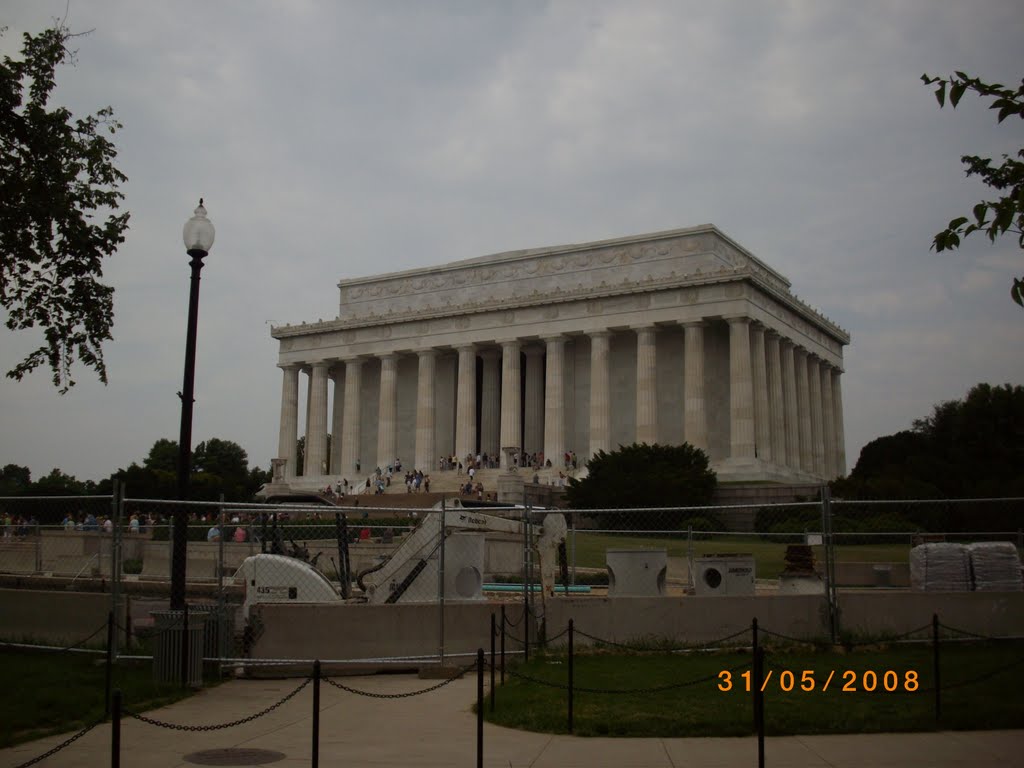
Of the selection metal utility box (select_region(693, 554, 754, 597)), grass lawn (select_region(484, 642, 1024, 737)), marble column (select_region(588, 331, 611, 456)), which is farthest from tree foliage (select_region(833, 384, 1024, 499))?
grass lawn (select_region(484, 642, 1024, 737))

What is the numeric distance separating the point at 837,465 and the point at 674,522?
3995 centimetres

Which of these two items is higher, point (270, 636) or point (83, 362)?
point (83, 362)

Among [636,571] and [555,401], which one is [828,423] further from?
[636,571]

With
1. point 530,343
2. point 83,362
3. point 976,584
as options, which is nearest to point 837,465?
point 530,343

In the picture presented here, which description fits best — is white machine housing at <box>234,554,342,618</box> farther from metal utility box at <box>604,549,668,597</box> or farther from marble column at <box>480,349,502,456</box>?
marble column at <box>480,349,502,456</box>

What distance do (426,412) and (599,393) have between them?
14807 mm

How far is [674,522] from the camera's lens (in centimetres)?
4878

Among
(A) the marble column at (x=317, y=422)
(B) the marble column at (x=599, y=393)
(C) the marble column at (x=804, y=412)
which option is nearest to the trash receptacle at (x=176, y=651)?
(B) the marble column at (x=599, y=393)

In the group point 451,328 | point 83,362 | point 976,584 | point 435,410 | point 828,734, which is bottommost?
point 828,734

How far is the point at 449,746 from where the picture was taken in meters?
10.9

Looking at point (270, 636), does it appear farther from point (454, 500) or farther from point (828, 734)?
point (828, 734)

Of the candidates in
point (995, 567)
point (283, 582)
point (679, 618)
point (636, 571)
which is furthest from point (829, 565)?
point (283, 582)

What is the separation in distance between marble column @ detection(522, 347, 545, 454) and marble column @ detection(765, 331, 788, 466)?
56.5 feet

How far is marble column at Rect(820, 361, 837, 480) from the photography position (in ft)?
271
